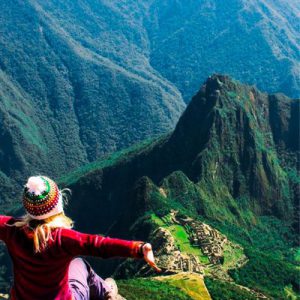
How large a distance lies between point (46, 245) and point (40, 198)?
755 millimetres

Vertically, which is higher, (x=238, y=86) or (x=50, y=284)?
(x=50, y=284)

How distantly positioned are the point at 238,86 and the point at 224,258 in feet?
172

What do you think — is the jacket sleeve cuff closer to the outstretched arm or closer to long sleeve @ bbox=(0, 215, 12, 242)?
the outstretched arm

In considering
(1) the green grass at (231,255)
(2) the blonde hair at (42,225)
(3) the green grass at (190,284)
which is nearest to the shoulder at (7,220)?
(2) the blonde hair at (42,225)

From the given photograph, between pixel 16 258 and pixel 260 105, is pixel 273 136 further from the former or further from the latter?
pixel 16 258

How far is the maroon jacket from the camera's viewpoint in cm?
846

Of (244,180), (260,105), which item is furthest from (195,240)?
(260,105)

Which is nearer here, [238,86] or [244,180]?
[244,180]

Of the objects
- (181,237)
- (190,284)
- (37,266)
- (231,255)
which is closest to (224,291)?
(190,284)

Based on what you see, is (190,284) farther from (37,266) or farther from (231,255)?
(37,266)

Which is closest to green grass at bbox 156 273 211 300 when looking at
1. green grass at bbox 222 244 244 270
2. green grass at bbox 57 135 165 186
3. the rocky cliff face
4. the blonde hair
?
green grass at bbox 222 244 244 270

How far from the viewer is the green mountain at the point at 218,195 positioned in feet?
197

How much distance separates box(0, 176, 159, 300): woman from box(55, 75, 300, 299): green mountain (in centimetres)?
3555

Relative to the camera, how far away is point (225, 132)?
9825cm
